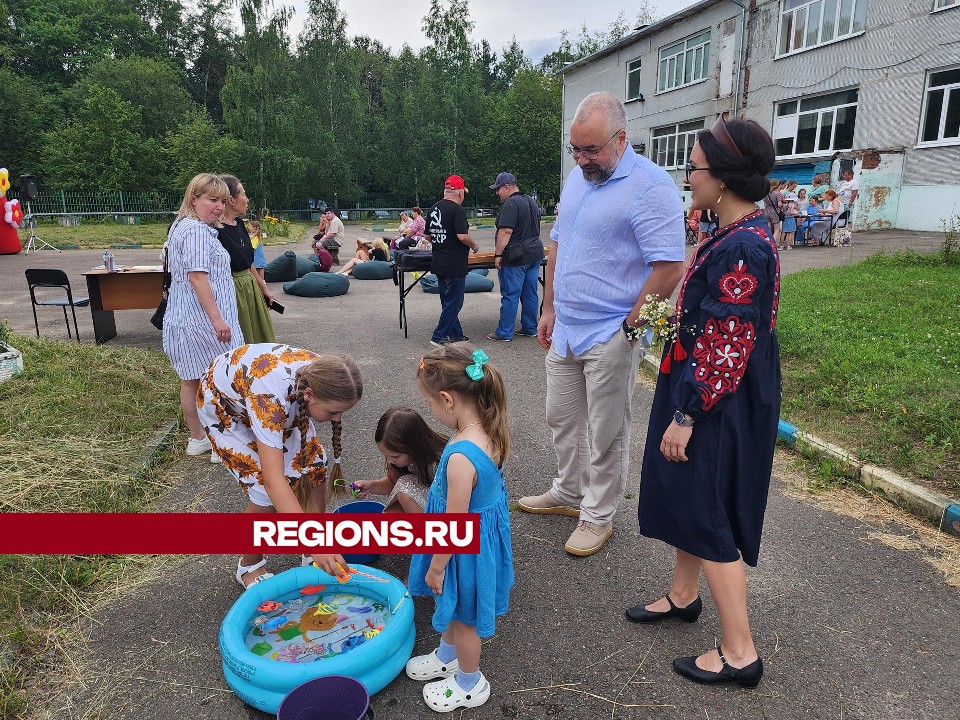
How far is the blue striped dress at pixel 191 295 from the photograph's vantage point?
14.0 ft

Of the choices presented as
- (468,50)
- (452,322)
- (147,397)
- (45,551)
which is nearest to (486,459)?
(45,551)

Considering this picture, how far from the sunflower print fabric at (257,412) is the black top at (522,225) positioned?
211 inches

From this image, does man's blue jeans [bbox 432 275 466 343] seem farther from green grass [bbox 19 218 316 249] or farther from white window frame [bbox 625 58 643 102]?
white window frame [bbox 625 58 643 102]

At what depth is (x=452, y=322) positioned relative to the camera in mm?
8180

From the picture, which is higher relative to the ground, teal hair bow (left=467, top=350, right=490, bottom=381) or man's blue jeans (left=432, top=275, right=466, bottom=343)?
teal hair bow (left=467, top=350, right=490, bottom=381)

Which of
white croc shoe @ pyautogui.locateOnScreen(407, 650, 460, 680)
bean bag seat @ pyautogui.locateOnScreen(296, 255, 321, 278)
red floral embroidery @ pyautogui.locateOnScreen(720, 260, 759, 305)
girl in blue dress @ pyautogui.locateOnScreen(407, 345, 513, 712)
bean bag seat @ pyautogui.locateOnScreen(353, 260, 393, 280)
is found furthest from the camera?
bean bag seat @ pyautogui.locateOnScreen(353, 260, 393, 280)

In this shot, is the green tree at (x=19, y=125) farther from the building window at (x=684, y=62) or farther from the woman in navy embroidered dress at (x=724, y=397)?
the woman in navy embroidered dress at (x=724, y=397)

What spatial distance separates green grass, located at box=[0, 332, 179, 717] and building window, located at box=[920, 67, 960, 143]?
777 inches

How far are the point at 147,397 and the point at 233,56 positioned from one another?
55.7 meters

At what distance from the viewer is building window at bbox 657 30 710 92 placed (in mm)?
25016

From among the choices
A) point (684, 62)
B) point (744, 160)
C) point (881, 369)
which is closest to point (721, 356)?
point (744, 160)

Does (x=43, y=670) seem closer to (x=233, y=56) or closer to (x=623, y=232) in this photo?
(x=623, y=232)

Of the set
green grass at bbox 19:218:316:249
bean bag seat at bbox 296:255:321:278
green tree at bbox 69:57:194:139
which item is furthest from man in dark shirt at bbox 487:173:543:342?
green tree at bbox 69:57:194:139

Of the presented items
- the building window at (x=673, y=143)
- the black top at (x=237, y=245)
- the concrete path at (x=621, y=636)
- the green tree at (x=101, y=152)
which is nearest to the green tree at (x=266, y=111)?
the green tree at (x=101, y=152)
